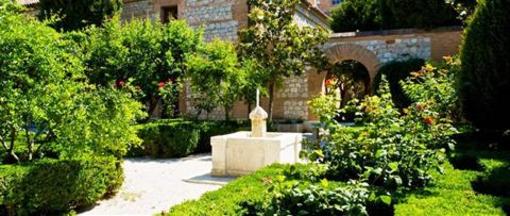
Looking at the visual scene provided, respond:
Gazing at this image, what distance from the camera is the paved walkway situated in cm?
600

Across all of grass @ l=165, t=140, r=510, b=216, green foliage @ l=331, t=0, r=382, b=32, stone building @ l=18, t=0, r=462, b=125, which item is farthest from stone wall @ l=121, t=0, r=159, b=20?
grass @ l=165, t=140, r=510, b=216

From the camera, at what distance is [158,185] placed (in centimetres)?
733

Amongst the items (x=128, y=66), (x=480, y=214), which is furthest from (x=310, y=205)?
(x=128, y=66)

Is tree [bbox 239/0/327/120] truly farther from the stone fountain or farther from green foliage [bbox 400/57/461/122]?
green foliage [bbox 400/57/461/122]

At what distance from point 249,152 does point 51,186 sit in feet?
10.3

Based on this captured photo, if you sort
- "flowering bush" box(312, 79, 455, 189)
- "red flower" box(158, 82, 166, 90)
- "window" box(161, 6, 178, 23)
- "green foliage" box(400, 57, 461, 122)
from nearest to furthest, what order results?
1. "flowering bush" box(312, 79, 455, 189)
2. "green foliage" box(400, 57, 461, 122)
3. "red flower" box(158, 82, 166, 90)
4. "window" box(161, 6, 178, 23)

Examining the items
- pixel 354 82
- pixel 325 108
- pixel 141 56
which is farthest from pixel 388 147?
pixel 354 82

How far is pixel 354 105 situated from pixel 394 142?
795 mm

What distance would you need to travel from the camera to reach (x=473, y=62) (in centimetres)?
600

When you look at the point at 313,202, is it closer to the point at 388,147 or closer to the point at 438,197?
the point at 438,197

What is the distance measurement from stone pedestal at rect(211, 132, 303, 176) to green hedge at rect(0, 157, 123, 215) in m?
2.08

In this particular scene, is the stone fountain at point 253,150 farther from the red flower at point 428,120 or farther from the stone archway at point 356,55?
the stone archway at point 356,55

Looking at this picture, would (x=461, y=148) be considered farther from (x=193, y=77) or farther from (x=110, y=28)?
(x=110, y=28)

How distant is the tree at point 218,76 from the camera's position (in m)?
11.6
